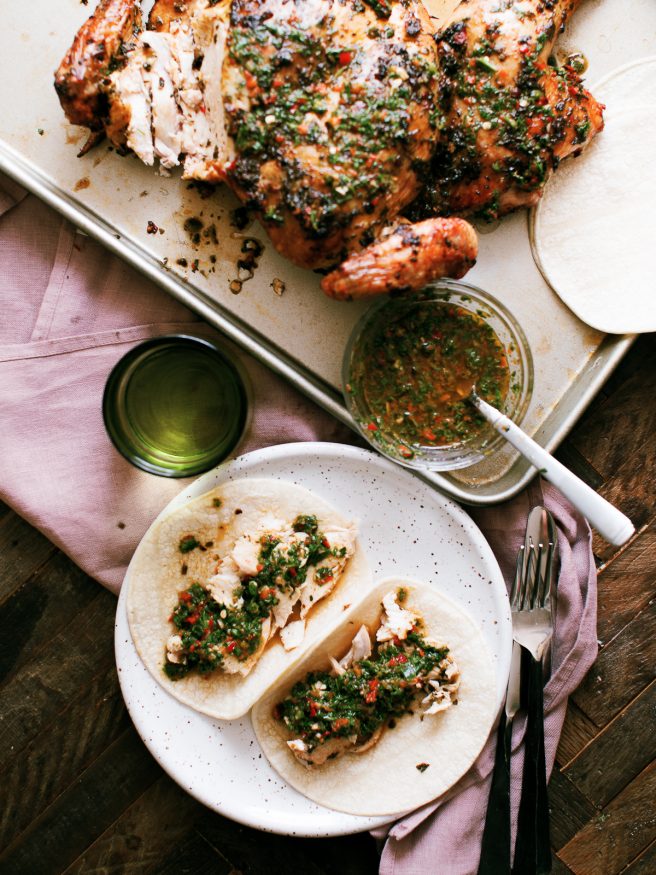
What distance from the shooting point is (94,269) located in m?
3.11

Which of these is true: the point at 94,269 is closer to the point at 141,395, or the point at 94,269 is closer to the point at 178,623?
the point at 141,395

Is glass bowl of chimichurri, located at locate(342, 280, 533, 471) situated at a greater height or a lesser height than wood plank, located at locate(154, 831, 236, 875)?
greater

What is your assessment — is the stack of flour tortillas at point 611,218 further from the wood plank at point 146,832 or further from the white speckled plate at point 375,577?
the wood plank at point 146,832

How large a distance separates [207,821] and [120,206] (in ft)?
9.08

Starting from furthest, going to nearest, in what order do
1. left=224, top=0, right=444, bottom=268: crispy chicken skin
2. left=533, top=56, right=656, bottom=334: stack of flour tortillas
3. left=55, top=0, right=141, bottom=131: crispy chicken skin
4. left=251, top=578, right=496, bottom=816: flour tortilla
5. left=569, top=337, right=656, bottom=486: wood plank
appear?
left=569, top=337, right=656, bottom=486: wood plank < left=251, top=578, right=496, bottom=816: flour tortilla < left=533, top=56, right=656, bottom=334: stack of flour tortillas < left=55, top=0, right=141, bottom=131: crispy chicken skin < left=224, top=0, right=444, bottom=268: crispy chicken skin

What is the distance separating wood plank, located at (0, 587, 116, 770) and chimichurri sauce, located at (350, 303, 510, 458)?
5.16ft

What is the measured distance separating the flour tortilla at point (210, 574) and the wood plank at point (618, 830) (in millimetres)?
1572

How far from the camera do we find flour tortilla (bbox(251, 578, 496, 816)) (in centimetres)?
301

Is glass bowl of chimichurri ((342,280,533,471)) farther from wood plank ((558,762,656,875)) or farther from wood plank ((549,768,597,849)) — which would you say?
wood plank ((558,762,656,875))

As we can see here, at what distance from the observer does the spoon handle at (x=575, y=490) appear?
8.64 ft

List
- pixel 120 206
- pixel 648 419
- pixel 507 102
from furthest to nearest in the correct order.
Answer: pixel 648 419 → pixel 120 206 → pixel 507 102

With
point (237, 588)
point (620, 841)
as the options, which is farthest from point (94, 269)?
point (620, 841)

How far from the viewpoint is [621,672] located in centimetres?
326

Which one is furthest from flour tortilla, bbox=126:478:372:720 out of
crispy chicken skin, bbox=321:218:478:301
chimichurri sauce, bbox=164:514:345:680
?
crispy chicken skin, bbox=321:218:478:301
